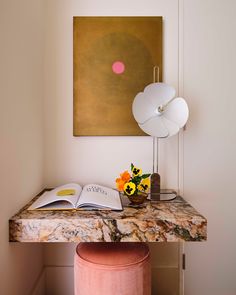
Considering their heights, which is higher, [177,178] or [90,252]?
[177,178]

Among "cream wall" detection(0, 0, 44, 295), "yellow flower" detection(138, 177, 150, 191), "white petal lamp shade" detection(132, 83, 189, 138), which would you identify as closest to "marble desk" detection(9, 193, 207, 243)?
"cream wall" detection(0, 0, 44, 295)

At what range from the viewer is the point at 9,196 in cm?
110

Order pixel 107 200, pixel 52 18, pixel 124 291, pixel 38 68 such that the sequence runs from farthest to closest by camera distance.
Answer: pixel 52 18
pixel 38 68
pixel 107 200
pixel 124 291

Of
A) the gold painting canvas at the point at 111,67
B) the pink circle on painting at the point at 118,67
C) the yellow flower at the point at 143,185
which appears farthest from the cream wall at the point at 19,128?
the yellow flower at the point at 143,185

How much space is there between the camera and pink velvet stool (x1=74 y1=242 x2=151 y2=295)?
42.6 inches

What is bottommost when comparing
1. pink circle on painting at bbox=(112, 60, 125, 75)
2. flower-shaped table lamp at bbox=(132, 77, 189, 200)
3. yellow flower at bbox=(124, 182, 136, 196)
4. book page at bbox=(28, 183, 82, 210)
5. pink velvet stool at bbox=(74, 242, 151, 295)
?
pink velvet stool at bbox=(74, 242, 151, 295)

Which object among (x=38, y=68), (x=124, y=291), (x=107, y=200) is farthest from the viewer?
(x=38, y=68)

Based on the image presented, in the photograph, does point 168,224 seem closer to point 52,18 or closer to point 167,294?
point 167,294

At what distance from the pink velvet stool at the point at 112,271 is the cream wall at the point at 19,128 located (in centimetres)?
32

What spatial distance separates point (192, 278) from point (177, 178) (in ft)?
2.25

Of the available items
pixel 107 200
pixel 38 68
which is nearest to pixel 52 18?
pixel 38 68

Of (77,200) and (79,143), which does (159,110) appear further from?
(77,200)

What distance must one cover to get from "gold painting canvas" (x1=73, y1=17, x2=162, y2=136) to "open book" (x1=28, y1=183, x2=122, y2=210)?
0.42 metres

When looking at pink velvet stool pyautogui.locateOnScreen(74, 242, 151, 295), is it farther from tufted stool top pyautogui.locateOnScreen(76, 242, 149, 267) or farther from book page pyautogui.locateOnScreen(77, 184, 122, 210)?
book page pyautogui.locateOnScreen(77, 184, 122, 210)
